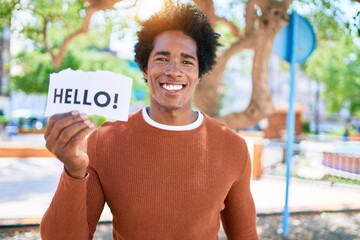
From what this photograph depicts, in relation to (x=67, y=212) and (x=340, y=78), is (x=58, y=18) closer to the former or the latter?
(x=67, y=212)

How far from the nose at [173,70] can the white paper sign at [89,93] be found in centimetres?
36

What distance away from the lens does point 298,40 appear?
5.38 metres

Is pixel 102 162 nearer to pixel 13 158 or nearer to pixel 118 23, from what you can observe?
pixel 118 23

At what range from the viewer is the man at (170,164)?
1.82 metres

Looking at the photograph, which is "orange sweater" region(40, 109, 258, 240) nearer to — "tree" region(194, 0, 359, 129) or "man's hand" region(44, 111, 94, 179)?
"man's hand" region(44, 111, 94, 179)

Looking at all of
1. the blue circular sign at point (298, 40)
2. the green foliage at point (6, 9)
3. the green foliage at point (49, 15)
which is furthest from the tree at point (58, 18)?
the blue circular sign at point (298, 40)

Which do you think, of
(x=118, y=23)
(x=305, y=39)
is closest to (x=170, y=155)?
(x=305, y=39)

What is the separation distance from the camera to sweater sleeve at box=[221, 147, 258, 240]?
79.0 inches

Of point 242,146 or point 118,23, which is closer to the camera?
point 242,146

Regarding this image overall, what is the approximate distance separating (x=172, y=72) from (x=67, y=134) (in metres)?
0.69

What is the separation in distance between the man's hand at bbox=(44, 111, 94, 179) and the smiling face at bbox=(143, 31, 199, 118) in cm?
58

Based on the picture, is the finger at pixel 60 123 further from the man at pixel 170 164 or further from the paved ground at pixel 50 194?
the paved ground at pixel 50 194

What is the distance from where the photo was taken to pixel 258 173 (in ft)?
32.0

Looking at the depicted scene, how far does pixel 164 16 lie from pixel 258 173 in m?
8.11
